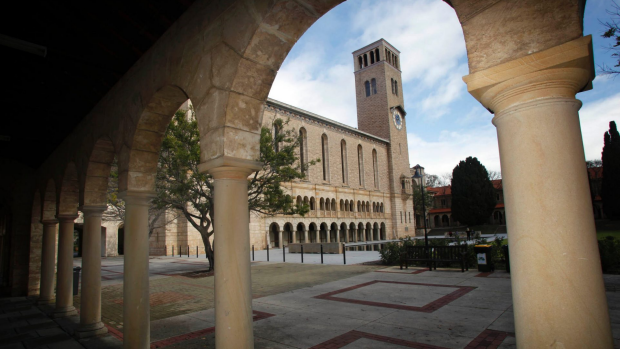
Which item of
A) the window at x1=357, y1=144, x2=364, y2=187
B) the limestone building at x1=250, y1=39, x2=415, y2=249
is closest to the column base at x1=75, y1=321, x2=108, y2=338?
the limestone building at x1=250, y1=39, x2=415, y2=249

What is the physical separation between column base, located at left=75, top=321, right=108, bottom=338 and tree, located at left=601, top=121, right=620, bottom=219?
4545cm

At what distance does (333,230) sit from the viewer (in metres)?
38.9

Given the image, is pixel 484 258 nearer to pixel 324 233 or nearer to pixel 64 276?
pixel 64 276

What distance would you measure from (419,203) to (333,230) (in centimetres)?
2028

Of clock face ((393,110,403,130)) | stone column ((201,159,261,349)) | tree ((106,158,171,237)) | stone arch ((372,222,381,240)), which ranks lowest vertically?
stone arch ((372,222,381,240))

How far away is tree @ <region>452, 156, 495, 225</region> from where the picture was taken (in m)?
44.3

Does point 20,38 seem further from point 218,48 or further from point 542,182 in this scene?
point 542,182

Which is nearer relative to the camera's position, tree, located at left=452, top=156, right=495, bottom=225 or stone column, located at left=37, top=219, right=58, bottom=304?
stone column, located at left=37, top=219, right=58, bottom=304

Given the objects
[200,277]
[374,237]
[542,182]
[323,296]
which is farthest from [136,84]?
[374,237]

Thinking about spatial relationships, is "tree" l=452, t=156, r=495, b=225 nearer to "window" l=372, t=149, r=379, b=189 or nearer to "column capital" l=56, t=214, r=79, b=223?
"window" l=372, t=149, r=379, b=189

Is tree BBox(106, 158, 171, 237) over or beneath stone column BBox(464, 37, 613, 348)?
over

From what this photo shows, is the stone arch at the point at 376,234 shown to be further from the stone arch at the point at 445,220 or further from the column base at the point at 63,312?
the column base at the point at 63,312

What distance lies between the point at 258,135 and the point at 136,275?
2863mm

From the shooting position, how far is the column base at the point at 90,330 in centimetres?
591
